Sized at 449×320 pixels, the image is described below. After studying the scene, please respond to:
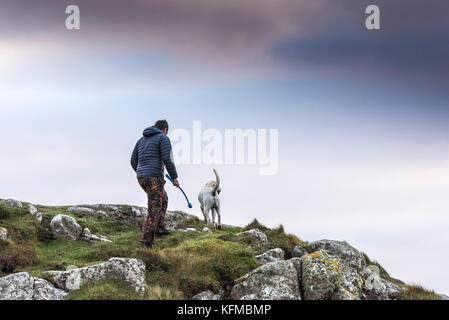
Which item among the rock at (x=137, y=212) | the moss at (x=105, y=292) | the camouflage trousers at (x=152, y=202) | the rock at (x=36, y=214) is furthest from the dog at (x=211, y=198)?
the moss at (x=105, y=292)

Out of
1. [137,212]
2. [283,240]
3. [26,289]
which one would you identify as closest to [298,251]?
[283,240]

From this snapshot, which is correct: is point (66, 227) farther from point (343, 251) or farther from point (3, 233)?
point (343, 251)

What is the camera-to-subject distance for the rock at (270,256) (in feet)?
49.4

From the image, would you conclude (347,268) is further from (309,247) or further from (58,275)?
(58,275)

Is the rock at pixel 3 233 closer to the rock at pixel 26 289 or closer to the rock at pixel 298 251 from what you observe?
the rock at pixel 26 289

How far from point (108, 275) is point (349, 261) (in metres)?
8.99

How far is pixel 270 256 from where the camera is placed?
50.3 ft

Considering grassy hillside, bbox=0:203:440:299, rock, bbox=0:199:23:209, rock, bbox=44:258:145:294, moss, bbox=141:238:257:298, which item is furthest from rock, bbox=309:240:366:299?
rock, bbox=0:199:23:209
